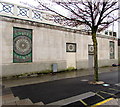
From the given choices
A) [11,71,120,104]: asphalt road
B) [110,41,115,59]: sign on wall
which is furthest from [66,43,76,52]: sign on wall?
[110,41,115,59]: sign on wall

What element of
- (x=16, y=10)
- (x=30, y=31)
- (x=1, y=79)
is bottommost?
(x=1, y=79)

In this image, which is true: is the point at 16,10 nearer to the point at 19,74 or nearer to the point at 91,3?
the point at 19,74

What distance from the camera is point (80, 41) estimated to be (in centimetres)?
1241

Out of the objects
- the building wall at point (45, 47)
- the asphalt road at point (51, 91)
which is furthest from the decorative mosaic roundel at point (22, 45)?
the asphalt road at point (51, 91)

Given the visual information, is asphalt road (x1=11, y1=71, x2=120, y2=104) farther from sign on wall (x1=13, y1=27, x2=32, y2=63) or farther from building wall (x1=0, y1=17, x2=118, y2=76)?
sign on wall (x1=13, y1=27, x2=32, y2=63)

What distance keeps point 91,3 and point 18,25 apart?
609 centimetres

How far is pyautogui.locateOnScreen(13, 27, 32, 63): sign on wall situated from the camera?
820cm

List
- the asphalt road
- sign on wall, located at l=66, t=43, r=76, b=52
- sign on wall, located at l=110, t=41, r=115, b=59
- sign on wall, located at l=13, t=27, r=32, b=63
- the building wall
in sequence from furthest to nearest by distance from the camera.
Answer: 1. sign on wall, located at l=110, t=41, r=115, b=59
2. sign on wall, located at l=66, t=43, r=76, b=52
3. sign on wall, located at l=13, t=27, r=32, b=63
4. the building wall
5. the asphalt road

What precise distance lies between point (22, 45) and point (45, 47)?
223cm

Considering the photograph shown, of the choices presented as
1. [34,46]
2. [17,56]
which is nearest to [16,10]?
[34,46]

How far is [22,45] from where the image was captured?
8.49m

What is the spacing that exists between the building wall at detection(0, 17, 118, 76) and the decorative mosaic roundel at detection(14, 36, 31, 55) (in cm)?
40

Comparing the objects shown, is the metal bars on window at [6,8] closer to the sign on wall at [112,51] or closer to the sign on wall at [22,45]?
the sign on wall at [22,45]

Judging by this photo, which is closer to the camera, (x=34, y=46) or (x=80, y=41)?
(x=34, y=46)
